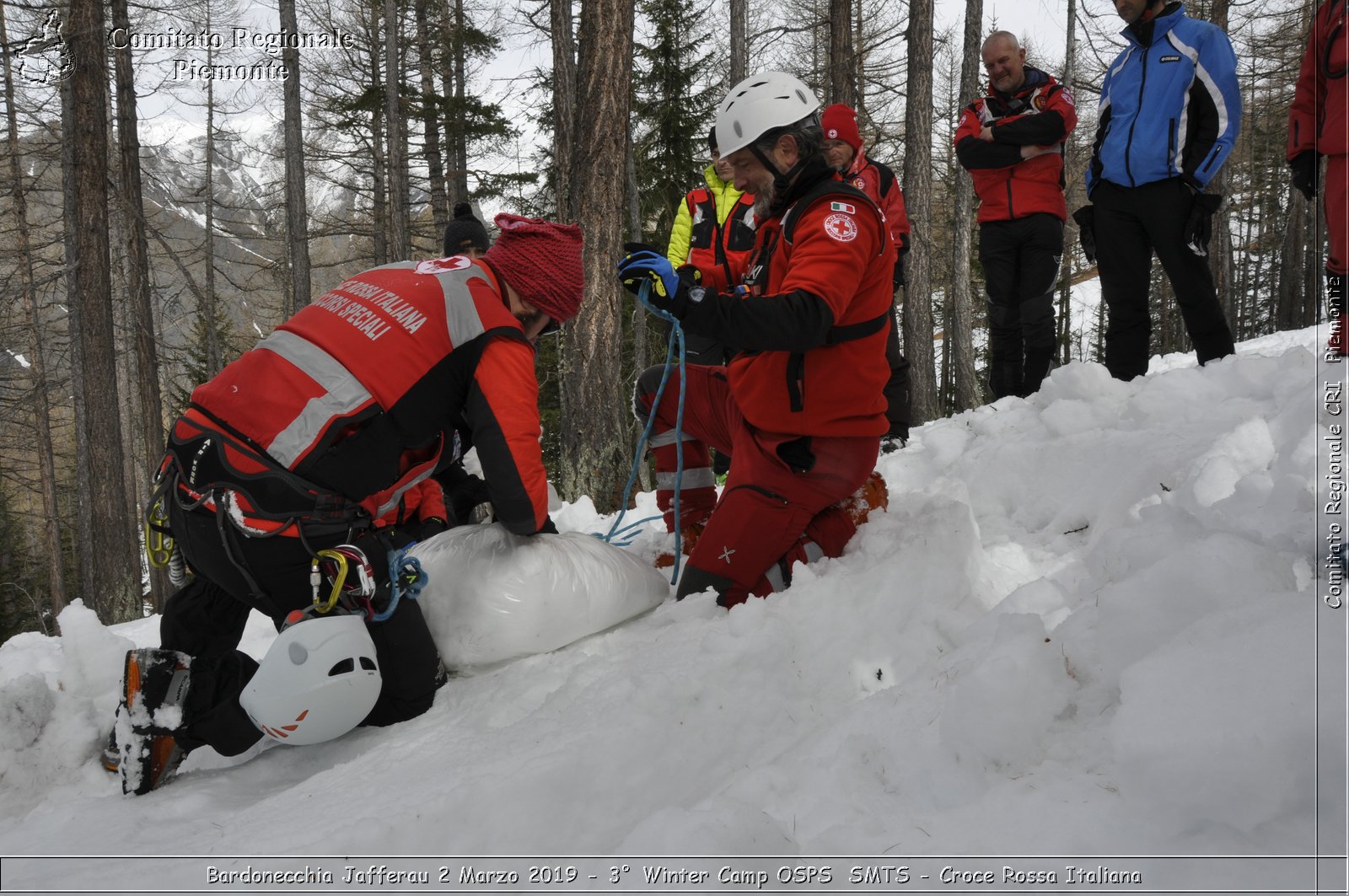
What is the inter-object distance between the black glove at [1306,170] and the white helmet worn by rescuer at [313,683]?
15.7 ft

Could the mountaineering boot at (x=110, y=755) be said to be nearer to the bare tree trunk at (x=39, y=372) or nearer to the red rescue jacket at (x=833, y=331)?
the red rescue jacket at (x=833, y=331)

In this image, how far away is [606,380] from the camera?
5.59 m

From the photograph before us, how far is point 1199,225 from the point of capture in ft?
13.6

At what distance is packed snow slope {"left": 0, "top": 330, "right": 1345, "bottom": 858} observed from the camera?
1207mm

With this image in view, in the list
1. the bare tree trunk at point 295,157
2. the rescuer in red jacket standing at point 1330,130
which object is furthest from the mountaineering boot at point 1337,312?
the bare tree trunk at point 295,157

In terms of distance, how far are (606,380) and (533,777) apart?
4.04m

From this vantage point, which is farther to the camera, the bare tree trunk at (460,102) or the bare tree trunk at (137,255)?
the bare tree trunk at (460,102)

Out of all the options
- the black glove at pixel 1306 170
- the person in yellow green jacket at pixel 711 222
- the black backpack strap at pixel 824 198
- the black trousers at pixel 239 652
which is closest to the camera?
the black trousers at pixel 239 652

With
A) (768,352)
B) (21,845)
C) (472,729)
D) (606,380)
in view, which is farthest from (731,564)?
(606,380)

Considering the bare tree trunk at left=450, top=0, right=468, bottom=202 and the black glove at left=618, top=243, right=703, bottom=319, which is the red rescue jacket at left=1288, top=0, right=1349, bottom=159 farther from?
the bare tree trunk at left=450, top=0, right=468, bottom=202

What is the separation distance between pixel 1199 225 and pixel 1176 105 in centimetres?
64

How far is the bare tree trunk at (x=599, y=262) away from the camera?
17.8 ft

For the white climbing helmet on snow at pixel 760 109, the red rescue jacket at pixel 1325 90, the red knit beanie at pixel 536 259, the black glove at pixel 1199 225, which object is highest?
the red rescue jacket at pixel 1325 90

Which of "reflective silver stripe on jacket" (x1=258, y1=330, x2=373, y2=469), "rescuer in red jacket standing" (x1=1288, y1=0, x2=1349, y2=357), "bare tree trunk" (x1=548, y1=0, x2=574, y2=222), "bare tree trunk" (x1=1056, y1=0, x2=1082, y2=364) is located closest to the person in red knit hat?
"reflective silver stripe on jacket" (x1=258, y1=330, x2=373, y2=469)
